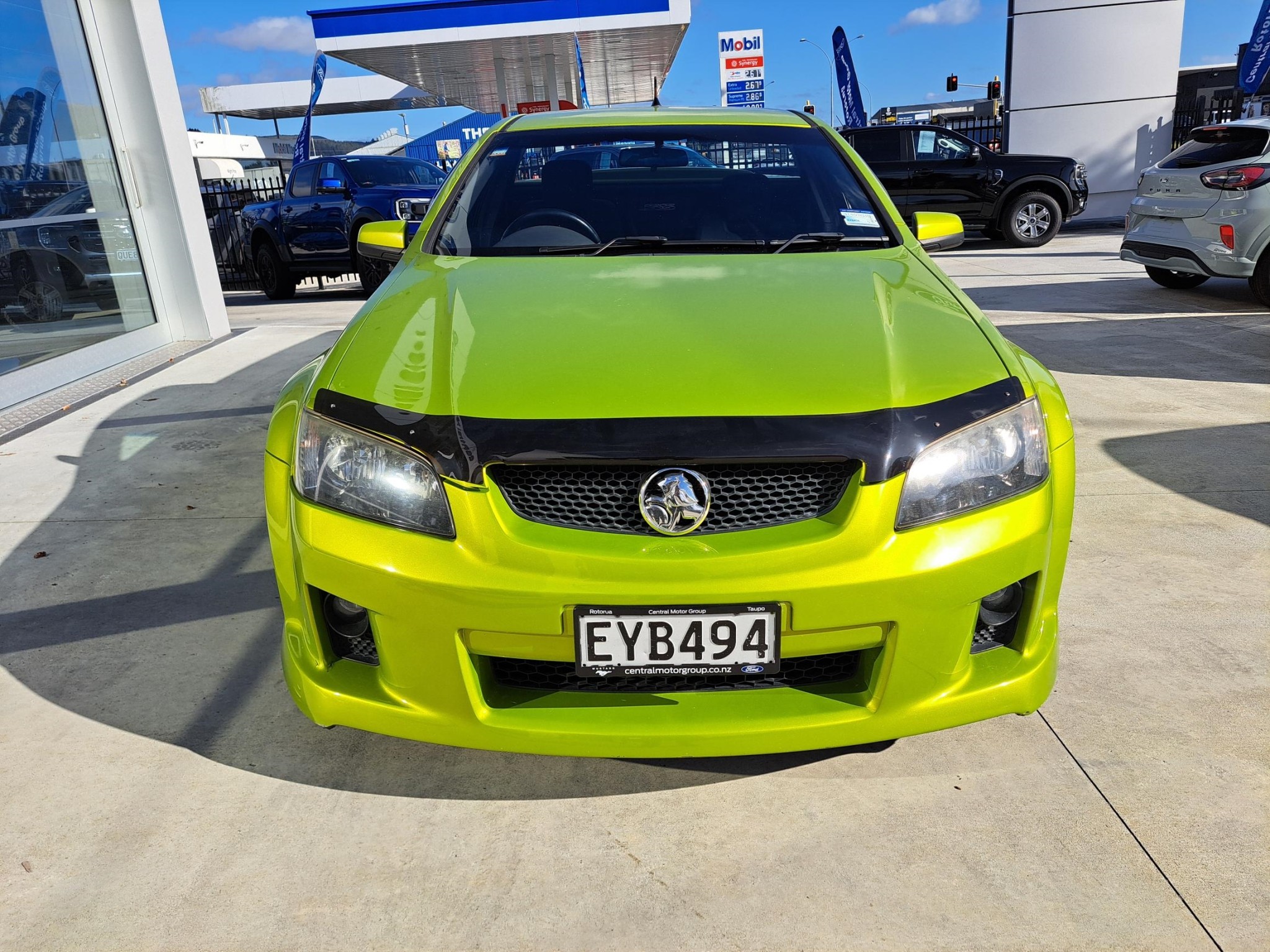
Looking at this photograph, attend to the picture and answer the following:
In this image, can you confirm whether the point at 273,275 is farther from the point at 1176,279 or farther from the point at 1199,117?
→ the point at 1199,117

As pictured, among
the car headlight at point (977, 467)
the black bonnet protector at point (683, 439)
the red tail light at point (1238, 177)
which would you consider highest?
the black bonnet protector at point (683, 439)

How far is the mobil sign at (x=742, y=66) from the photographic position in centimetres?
4284

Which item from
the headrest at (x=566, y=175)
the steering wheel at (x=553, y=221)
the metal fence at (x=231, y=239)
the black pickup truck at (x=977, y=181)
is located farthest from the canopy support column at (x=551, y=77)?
the steering wheel at (x=553, y=221)

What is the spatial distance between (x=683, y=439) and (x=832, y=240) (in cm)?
133

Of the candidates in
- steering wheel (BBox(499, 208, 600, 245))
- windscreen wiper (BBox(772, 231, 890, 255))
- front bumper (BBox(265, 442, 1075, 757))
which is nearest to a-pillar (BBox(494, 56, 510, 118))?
steering wheel (BBox(499, 208, 600, 245))

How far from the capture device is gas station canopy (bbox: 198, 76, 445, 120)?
54.8 m

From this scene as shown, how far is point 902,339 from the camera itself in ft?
6.90

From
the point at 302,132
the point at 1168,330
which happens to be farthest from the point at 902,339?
the point at 302,132

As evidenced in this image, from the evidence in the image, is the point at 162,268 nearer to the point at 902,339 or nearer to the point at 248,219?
the point at 248,219

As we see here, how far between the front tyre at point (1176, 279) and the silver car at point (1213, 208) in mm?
663

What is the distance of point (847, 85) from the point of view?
20.2 metres

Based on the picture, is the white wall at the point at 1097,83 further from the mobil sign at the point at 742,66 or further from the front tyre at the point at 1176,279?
the mobil sign at the point at 742,66

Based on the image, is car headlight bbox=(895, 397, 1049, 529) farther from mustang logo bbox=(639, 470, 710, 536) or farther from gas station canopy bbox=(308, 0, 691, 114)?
gas station canopy bbox=(308, 0, 691, 114)

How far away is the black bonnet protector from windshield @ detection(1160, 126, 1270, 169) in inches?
295
